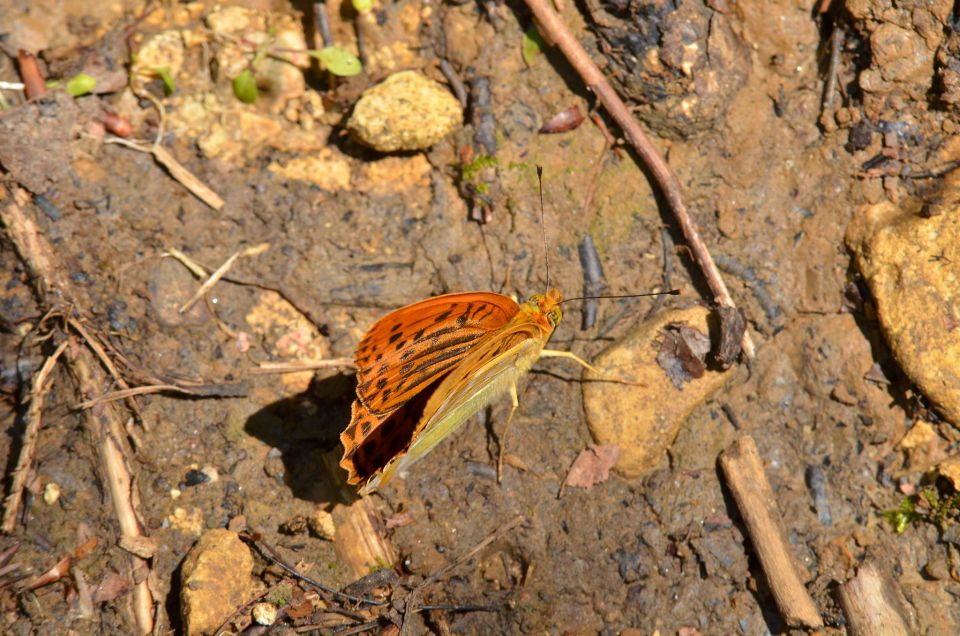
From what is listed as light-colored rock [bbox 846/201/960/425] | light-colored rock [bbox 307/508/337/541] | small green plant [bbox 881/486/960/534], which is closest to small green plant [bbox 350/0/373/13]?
light-colored rock [bbox 307/508/337/541]

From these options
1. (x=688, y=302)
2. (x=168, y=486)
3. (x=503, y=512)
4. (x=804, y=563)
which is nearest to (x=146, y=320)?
(x=168, y=486)

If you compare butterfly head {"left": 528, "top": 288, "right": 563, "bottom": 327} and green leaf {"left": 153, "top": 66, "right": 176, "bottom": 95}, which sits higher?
green leaf {"left": 153, "top": 66, "right": 176, "bottom": 95}

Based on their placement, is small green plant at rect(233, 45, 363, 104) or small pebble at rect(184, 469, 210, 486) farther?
small green plant at rect(233, 45, 363, 104)

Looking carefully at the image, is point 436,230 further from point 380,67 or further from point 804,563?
point 804,563

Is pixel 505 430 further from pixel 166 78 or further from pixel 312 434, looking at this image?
pixel 166 78

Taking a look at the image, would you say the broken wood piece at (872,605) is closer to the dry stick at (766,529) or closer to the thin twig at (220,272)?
the dry stick at (766,529)

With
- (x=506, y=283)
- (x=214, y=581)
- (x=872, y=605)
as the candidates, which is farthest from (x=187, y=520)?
(x=872, y=605)

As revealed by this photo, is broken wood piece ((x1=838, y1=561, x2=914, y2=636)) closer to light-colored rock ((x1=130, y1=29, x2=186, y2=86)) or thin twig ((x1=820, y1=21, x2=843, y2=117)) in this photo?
thin twig ((x1=820, y1=21, x2=843, y2=117))
